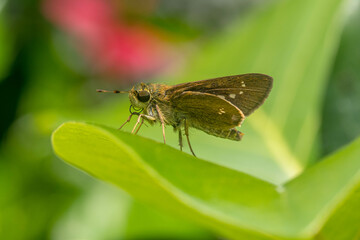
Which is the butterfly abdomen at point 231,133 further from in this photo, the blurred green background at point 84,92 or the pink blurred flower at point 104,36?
the pink blurred flower at point 104,36

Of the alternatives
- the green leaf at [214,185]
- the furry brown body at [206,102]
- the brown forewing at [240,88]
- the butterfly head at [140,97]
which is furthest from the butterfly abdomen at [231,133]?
the green leaf at [214,185]

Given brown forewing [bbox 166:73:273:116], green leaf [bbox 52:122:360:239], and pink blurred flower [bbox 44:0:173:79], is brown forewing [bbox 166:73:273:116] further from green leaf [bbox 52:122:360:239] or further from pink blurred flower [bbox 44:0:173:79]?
pink blurred flower [bbox 44:0:173:79]

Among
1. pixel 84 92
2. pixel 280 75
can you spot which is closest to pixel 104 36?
pixel 84 92

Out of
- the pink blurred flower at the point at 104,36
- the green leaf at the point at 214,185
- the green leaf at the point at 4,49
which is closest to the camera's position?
the green leaf at the point at 214,185

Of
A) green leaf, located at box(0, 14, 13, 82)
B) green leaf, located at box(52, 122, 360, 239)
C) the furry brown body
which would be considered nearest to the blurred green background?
green leaf, located at box(0, 14, 13, 82)

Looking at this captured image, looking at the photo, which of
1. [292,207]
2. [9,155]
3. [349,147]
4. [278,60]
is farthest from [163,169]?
[9,155]

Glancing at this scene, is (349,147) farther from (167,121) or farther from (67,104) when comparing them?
(67,104)

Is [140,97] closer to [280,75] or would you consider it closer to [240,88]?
[240,88]
